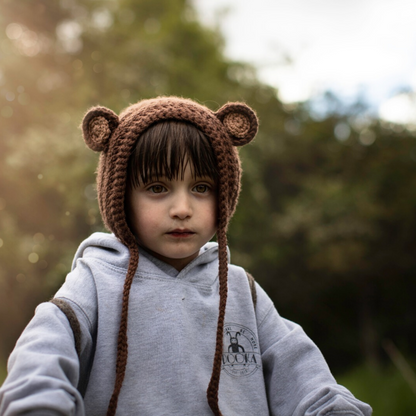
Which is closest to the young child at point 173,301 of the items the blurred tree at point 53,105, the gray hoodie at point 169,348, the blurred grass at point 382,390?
the gray hoodie at point 169,348

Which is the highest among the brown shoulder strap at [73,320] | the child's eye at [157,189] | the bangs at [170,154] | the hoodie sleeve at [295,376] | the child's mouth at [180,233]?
the bangs at [170,154]

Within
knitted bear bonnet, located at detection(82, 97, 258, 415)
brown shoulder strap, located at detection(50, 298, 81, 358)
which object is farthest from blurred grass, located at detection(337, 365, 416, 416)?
brown shoulder strap, located at detection(50, 298, 81, 358)

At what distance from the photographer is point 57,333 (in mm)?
1346

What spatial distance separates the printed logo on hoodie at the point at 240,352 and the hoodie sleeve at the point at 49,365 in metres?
0.48

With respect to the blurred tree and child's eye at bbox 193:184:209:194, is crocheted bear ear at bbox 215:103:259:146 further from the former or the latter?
the blurred tree

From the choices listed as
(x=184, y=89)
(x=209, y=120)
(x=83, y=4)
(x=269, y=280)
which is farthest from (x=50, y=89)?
(x=209, y=120)

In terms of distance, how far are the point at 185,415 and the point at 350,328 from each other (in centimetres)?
1004

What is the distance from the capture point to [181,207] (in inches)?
62.1

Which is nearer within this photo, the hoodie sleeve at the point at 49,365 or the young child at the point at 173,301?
the hoodie sleeve at the point at 49,365

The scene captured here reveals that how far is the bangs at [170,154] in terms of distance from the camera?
5.26 ft

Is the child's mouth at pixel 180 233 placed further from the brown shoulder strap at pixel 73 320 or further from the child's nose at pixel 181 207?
the brown shoulder strap at pixel 73 320

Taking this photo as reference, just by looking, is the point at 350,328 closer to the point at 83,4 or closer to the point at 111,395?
the point at 83,4

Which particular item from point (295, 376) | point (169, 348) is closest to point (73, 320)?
point (169, 348)

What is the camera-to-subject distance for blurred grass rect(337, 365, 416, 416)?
5.61 m
